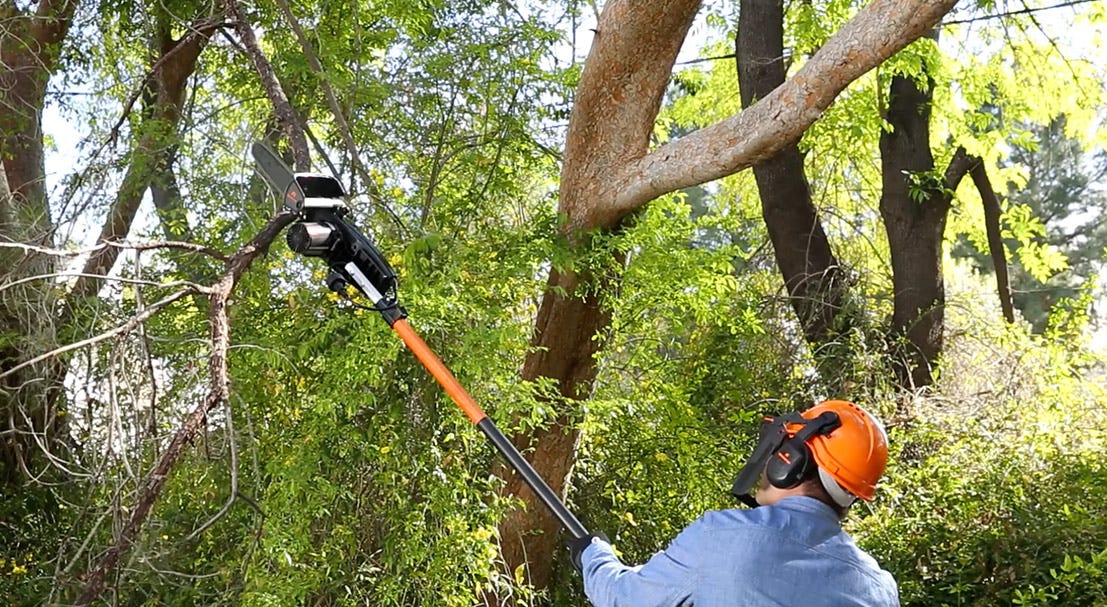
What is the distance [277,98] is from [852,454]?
2.93 meters

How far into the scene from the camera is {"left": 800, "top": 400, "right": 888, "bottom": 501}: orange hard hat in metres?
2.37

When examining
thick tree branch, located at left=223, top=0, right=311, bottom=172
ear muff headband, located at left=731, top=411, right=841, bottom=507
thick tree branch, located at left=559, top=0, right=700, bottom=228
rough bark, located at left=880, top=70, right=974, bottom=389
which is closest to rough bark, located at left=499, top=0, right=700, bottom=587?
thick tree branch, located at left=559, top=0, right=700, bottom=228

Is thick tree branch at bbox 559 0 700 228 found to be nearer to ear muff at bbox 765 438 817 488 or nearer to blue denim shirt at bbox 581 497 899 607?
ear muff at bbox 765 438 817 488

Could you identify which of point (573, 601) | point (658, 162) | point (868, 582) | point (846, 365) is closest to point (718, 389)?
point (846, 365)

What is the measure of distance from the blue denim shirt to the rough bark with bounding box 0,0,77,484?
398 cm

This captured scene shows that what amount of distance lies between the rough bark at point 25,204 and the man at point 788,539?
156 inches

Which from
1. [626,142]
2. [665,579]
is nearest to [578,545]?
[665,579]

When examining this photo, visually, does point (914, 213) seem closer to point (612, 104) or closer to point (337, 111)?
point (612, 104)

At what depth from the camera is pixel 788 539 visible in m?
2.27

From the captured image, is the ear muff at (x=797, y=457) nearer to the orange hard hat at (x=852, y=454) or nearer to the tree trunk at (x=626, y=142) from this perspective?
the orange hard hat at (x=852, y=454)

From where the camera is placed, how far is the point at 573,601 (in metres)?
6.19

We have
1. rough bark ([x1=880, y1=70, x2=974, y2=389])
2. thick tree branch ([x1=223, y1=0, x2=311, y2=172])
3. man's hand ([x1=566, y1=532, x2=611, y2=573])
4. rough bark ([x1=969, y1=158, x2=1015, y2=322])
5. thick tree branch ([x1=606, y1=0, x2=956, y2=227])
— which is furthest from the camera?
rough bark ([x1=969, y1=158, x2=1015, y2=322])

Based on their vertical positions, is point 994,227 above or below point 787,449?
below

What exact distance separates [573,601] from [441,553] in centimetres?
184
